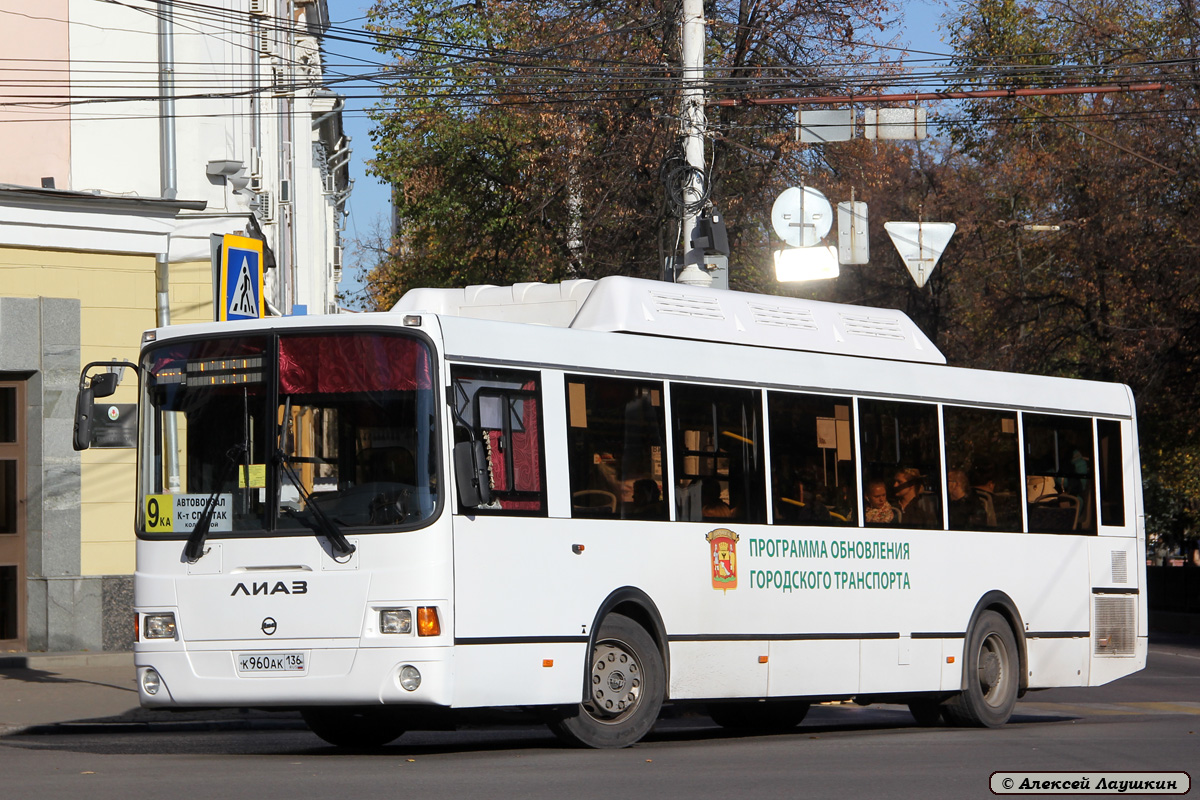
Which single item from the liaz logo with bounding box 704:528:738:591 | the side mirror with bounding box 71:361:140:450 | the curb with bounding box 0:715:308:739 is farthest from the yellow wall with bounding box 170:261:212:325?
the liaz logo with bounding box 704:528:738:591

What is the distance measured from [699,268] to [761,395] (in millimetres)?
5543

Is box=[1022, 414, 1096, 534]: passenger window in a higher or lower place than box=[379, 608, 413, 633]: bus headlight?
higher

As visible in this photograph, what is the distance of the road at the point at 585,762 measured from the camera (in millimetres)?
8406

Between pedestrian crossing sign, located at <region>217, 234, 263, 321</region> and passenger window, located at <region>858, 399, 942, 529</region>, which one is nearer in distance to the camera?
passenger window, located at <region>858, 399, 942, 529</region>

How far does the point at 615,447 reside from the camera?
35.7 ft

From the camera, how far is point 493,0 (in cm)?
2797

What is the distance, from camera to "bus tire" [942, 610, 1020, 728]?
13672 mm

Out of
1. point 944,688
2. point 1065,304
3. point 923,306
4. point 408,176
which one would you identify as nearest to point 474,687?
point 944,688

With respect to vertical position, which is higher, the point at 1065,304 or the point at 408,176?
the point at 408,176

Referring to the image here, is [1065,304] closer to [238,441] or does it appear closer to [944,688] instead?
[944,688]

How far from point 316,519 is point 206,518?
72 centimetres

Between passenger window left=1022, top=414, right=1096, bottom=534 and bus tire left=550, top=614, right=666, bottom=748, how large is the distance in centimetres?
486

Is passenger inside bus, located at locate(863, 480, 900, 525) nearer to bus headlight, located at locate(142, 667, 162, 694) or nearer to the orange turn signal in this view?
the orange turn signal

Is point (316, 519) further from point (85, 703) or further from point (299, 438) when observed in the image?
point (85, 703)
